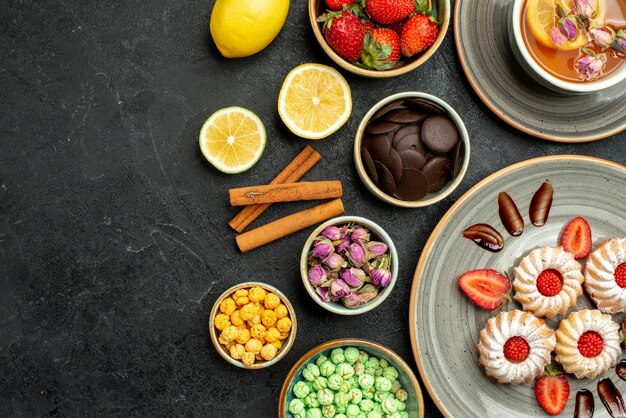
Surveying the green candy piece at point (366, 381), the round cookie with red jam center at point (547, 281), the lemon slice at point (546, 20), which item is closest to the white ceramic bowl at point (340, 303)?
the green candy piece at point (366, 381)

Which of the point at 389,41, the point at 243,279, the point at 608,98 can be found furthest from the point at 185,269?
the point at 608,98

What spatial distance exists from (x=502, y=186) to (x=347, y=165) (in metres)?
0.53

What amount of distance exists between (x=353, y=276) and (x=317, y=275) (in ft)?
0.37

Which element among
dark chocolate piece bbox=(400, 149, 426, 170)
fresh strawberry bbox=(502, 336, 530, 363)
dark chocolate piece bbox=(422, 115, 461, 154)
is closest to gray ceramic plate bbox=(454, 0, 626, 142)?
dark chocolate piece bbox=(422, 115, 461, 154)

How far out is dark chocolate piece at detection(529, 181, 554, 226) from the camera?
194 cm

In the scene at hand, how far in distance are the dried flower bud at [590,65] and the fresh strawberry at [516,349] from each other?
0.87 metres

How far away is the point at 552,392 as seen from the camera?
76.0 inches

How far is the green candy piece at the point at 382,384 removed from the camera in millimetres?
1858

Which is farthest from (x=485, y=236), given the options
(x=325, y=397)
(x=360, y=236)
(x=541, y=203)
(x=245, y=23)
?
(x=245, y=23)

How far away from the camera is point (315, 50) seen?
1984mm

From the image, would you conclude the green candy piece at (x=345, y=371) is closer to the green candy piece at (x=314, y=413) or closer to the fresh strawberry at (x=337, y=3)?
the green candy piece at (x=314, y=413)

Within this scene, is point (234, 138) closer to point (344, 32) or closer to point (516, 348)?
point (344, 32)

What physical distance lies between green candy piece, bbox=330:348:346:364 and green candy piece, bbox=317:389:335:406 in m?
0.10

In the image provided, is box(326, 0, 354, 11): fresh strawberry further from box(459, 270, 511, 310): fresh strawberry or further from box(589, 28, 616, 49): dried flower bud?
box(459, 270, 511, 310): fresh strawberry
